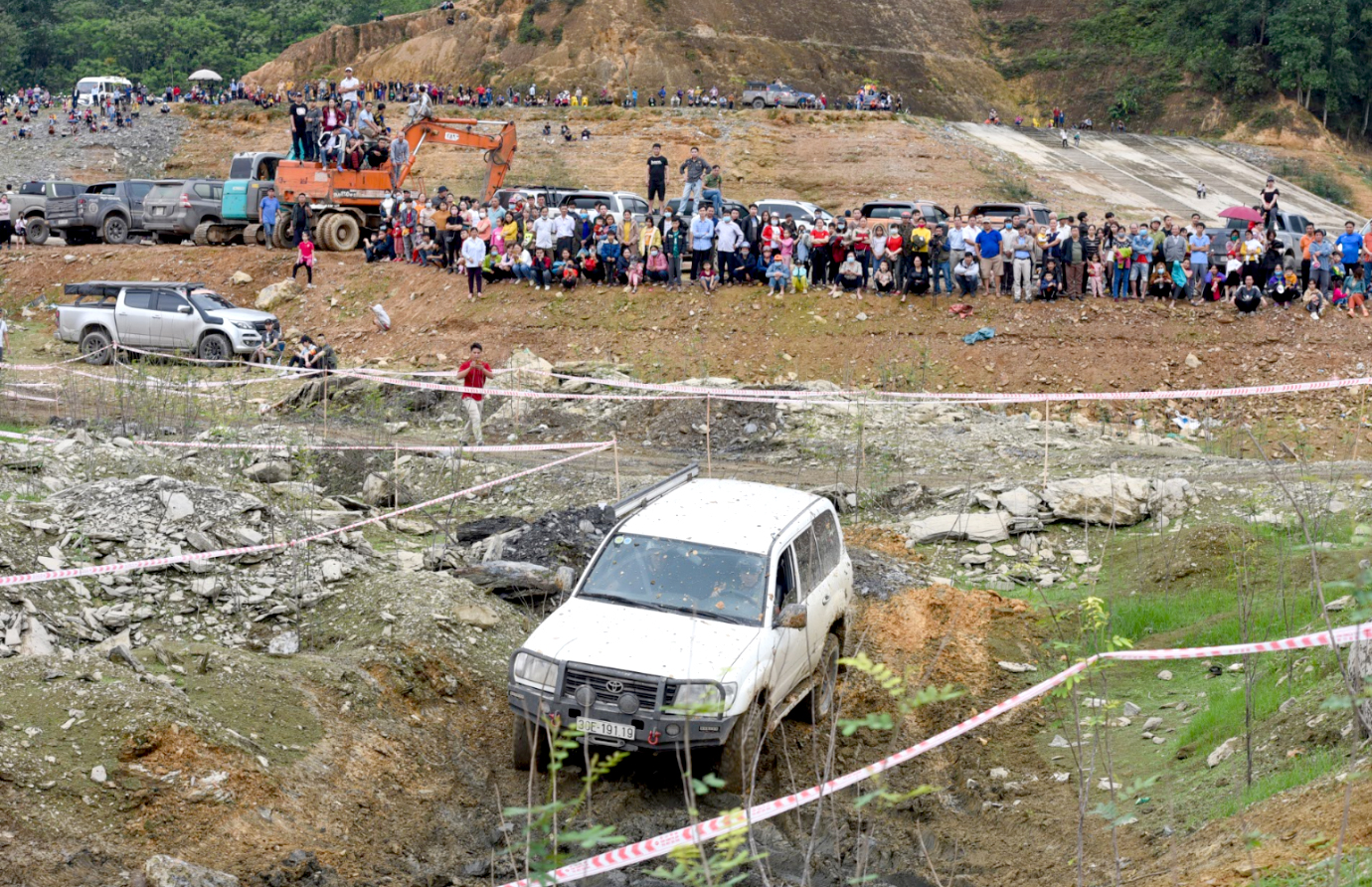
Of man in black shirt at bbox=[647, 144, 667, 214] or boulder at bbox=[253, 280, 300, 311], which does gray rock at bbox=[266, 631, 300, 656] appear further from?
man in black shirt at bbox=[647, 144, 667, 214]

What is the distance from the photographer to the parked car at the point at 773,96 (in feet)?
195

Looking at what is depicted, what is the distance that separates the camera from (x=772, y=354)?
2436 cm

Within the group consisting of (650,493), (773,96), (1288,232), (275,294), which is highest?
(773,96)

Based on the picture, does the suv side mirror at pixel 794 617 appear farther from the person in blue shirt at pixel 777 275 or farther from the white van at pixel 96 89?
the white van at pixel 96 89

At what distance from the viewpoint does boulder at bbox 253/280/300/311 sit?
98.1ft

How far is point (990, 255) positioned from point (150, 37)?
7550 cm

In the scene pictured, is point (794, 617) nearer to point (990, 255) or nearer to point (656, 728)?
point (656, 728)

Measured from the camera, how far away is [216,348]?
84.3 ft

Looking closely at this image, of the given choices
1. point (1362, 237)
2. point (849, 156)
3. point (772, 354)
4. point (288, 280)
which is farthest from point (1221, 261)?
point (849, 156)

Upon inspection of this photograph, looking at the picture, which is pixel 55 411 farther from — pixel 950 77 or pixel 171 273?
pixel 950 77

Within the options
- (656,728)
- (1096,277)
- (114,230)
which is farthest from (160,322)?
(656,728)

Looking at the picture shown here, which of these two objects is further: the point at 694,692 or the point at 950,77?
the point at 950,77

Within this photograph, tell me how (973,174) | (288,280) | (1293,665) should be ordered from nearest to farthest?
(1293,665)
(288,280)
(973,174)

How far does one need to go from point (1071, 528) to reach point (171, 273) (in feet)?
80.5
